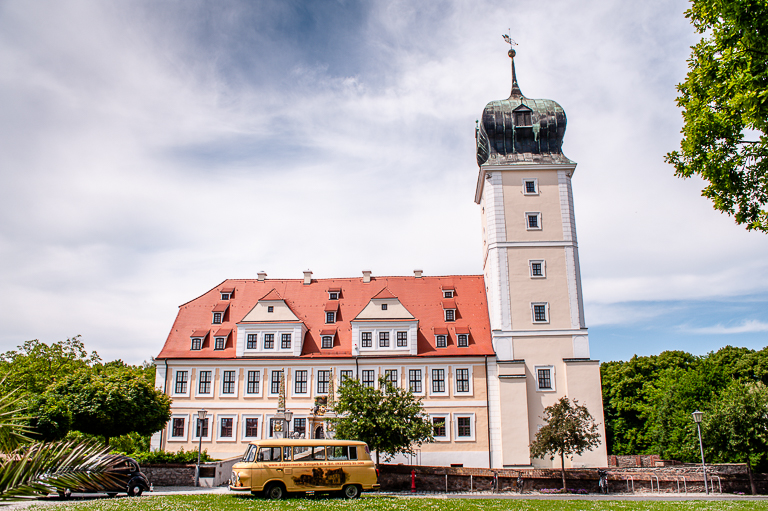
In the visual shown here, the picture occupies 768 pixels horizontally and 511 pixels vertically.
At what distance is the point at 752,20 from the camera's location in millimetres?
10430

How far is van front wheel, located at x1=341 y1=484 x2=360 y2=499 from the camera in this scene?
64.1 feet

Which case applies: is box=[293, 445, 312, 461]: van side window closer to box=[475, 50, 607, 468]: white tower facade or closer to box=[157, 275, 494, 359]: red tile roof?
box=[157, 275, 494, 359]: red tile roof

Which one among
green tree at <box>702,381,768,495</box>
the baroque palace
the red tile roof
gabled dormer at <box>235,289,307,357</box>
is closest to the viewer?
green tree at <box>702,381,768,495</box>

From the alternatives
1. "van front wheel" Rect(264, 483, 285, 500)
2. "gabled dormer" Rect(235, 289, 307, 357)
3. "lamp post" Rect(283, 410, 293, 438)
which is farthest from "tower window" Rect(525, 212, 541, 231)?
"van front wheel" Rect(264, 483, 285, 500)

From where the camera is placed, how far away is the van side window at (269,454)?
19172 millimetres

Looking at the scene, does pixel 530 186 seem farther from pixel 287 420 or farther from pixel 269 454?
pixel 269 454

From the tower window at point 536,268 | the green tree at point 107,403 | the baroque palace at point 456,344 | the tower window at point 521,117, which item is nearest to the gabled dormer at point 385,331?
the baroque palace at point 456,344

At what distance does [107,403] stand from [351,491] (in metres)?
14.4

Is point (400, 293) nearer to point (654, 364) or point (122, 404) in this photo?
point (122, 404)

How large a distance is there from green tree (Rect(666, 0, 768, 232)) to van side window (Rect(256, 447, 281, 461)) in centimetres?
1494

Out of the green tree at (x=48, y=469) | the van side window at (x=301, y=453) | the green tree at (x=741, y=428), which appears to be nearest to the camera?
the green tree at (x=48, y=469)

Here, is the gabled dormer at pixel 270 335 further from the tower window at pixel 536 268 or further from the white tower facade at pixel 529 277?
the tower window at pixel 536 268

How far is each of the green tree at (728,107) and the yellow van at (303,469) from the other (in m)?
14.1

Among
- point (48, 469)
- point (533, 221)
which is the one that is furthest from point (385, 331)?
point (48, 469)
